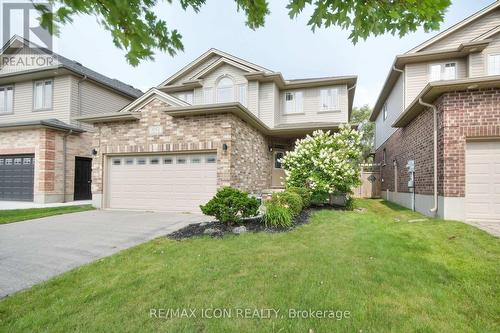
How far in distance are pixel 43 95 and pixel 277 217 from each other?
→ 16.1 metres

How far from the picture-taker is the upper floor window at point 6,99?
50.2 feet

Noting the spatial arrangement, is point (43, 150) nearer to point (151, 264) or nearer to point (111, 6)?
point (151, 264)

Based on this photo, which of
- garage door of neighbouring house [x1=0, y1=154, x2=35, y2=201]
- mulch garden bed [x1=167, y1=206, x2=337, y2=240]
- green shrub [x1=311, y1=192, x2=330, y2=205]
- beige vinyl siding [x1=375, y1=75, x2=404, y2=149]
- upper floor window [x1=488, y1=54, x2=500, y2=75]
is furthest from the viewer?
garage door of neighbouring house [x1=0, y1=154, x2=35, y2=201]

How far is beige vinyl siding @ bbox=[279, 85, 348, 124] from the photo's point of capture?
1326cm

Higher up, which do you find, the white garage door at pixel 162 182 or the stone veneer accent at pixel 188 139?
the stone veneer accent at pixel 188 139

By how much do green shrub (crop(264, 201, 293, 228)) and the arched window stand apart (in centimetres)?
847

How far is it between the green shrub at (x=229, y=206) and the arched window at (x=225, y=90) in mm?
8246

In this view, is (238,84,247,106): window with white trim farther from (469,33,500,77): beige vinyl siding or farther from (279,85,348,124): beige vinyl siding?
(469,33,500,77): beige vinyl siding

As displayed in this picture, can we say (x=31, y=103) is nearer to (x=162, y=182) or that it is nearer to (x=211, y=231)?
(x=162, y=182)

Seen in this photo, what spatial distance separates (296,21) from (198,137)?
686 cm

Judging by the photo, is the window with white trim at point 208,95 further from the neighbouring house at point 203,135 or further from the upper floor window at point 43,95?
the upper floor window at point 43,95

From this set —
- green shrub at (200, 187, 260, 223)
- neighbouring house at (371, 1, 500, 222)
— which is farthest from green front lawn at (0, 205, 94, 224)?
neighbouring house at (371, 1, 500, 222)

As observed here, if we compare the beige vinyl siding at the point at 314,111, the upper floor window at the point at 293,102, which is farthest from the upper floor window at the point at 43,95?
the upper floor window at the point at 293,102

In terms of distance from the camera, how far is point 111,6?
2.22 metres
